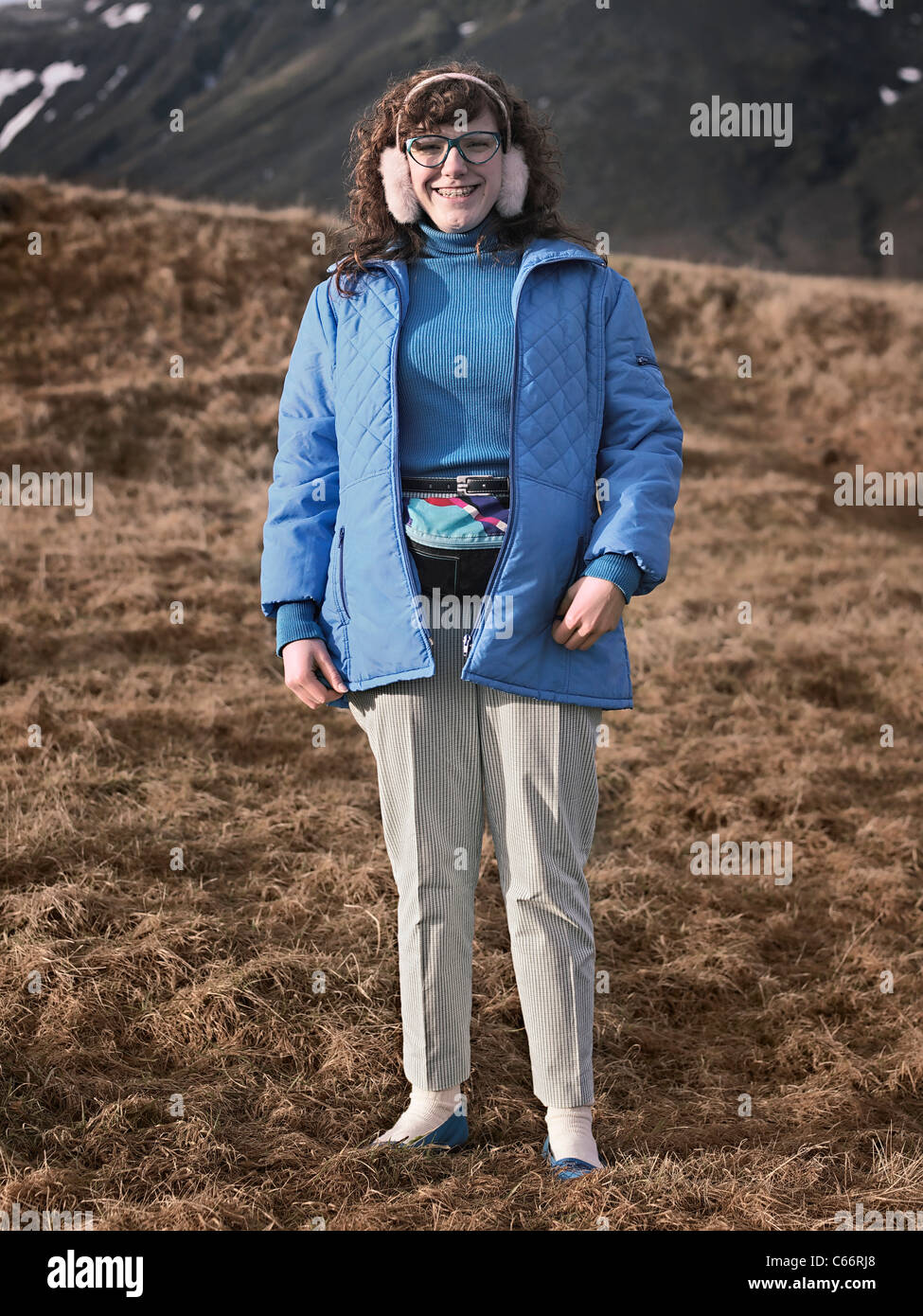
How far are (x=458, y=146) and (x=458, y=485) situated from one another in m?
0.65

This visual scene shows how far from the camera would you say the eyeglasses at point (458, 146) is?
83.7 inches

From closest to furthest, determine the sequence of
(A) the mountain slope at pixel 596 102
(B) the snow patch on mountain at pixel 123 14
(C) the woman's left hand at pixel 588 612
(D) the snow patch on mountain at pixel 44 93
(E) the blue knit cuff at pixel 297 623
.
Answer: (C) the woman's left hand at pixel 588 612 → (E) the blue knit cuff at pixel 297 623 → (A) the mountain slope at pixel 596 102 → (D) the snow patch on mountain at pixel 44 93 → (B) the snow patch on mountain at pixel 123 14

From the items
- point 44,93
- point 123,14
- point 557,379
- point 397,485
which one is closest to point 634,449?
point 557,379

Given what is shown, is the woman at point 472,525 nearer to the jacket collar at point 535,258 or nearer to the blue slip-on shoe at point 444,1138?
the jacket collar at point 535,258

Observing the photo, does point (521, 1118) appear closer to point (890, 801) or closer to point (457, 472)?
point (457, 472)

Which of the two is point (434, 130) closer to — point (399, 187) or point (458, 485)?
point (399, 187)

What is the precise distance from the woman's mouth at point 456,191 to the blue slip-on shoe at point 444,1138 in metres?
1.95

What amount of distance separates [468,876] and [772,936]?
5.85 ft

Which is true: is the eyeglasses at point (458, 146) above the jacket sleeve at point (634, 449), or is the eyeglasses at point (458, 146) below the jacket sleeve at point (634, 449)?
above

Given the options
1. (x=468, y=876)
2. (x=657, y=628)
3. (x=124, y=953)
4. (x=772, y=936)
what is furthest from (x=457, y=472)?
(x=657, y=628)

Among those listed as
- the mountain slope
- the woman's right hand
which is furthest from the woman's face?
the mountain slope

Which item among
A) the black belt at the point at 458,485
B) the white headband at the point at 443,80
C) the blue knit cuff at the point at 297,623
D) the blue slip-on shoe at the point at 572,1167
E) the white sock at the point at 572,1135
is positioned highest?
the white headband at the point at 443,80

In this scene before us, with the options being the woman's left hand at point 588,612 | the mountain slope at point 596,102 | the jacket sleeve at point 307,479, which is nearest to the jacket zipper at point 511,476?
the woman's left hand at point 588,612

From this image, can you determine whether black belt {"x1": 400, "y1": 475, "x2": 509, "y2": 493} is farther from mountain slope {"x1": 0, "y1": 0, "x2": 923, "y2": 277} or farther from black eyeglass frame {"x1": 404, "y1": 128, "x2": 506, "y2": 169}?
mountain slope {"x1": 0, "y1": 0, "x2": 923, "y2": 277}
